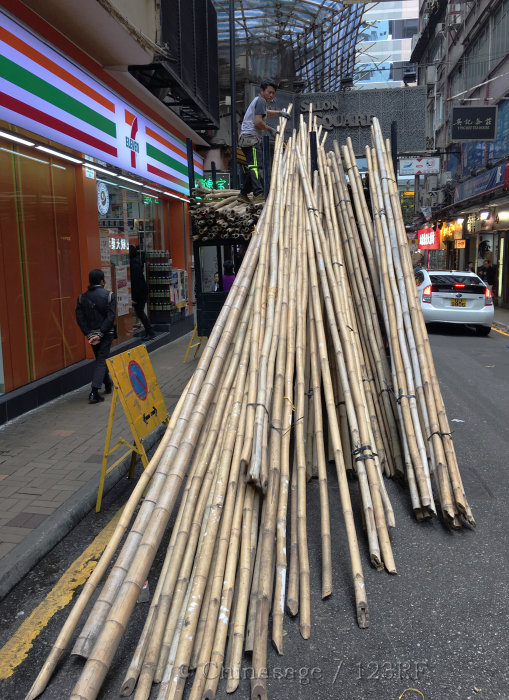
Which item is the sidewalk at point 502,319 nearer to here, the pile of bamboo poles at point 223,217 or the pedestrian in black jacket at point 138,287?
the pedestrian in black jacket at point 138,287

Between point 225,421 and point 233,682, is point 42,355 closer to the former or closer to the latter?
point 225,421

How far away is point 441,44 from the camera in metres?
33.5

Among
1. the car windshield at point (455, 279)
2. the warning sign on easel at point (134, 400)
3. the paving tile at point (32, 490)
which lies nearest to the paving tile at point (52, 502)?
the paving tile at point (32, 490)

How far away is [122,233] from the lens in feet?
31.5

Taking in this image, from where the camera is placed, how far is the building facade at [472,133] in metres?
17.9

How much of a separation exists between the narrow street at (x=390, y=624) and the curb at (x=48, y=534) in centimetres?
6

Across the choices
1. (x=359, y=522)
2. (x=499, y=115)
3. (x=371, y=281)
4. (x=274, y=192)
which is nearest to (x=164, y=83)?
(x=274, y=192)

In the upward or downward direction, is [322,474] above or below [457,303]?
below

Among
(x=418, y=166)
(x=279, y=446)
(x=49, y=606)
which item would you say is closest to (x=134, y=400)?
(x=279, y=446)

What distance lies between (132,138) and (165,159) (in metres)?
2.13

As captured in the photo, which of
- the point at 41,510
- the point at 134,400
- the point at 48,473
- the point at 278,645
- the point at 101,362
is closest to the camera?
the point at 278,645

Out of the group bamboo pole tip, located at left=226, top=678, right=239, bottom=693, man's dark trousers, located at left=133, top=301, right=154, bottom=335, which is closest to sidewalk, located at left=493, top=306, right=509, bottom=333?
man's dark trousers, located at left=133, top=301, right=154, bottom=335

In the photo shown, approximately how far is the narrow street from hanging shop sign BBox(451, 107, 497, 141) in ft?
54.4

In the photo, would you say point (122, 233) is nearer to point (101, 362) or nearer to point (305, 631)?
point (101, 362)
